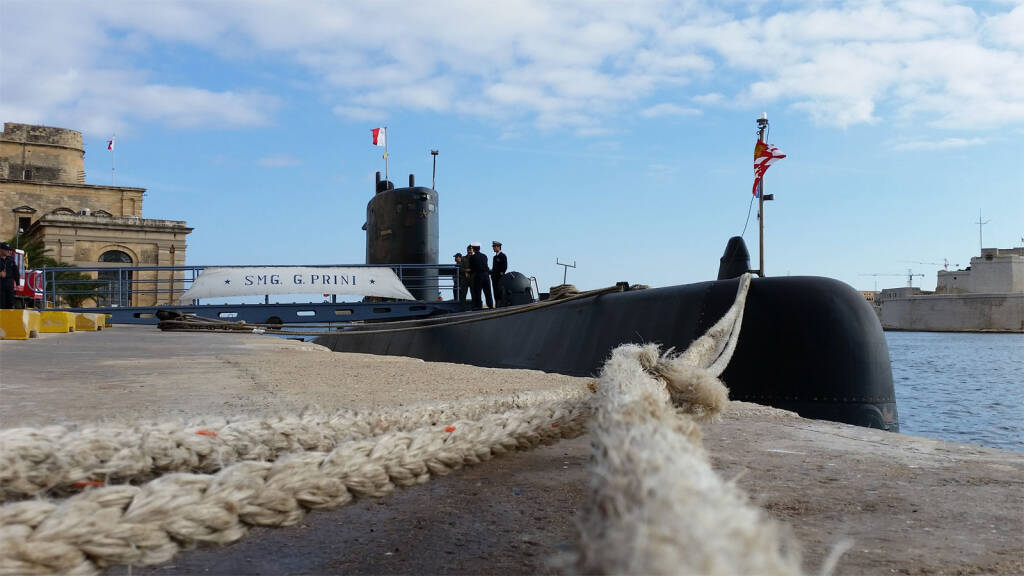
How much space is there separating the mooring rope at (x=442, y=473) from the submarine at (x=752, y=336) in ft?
8.98

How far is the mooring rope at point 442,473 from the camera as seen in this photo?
2.04ft

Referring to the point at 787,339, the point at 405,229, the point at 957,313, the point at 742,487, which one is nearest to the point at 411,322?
the point at 405,229

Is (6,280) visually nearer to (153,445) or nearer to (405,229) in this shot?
(405,229)

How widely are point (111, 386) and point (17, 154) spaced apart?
208 ft

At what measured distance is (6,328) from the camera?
9.92 metres

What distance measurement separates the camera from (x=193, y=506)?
115cm

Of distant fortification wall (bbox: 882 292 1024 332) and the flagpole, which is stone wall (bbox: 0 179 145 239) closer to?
the flagpole

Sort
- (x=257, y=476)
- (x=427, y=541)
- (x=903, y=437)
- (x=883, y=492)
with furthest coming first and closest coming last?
(x=903, y=437), (x=883, y=492), (x=427, y=541), (x=257, y=476)

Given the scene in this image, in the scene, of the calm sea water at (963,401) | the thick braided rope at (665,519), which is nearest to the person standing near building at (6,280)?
the calm sea water at (963,401)

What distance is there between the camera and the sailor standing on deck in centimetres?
1320

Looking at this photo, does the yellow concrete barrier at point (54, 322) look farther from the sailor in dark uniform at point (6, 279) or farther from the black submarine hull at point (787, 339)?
the black submarine hull at point (787, 339)

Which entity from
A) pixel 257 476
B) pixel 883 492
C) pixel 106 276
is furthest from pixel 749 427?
pixel 106 276

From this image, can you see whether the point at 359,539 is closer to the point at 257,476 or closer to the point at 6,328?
the point at 257,476

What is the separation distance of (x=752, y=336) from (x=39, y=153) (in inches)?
2530
